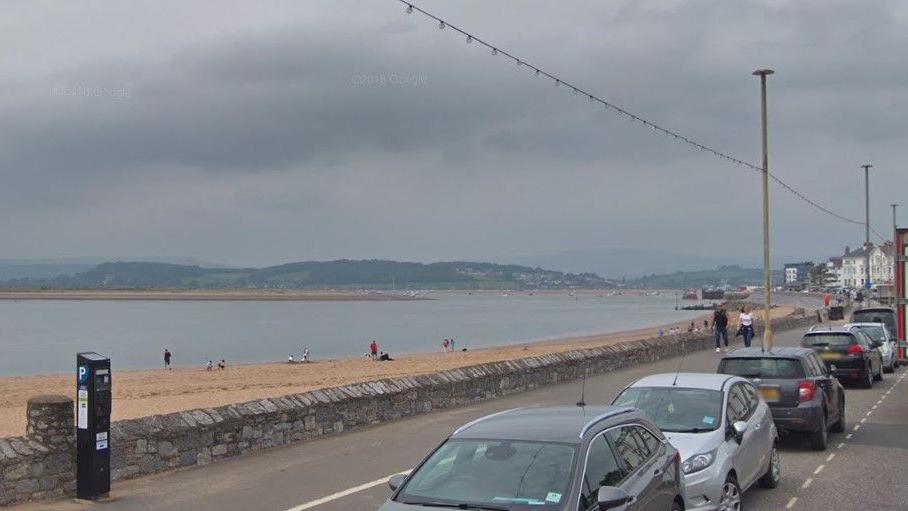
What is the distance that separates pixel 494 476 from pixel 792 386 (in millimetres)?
7974

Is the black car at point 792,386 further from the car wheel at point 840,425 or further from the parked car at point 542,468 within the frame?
the parked car at point 542,468

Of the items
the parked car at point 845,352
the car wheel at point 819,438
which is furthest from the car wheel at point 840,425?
the parked car at point 845,352

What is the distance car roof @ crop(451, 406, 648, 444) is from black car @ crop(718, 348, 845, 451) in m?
6.17

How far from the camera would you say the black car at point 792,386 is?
40.7 feet

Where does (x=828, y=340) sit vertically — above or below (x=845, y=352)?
above

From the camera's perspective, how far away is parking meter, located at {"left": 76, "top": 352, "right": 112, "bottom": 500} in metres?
9.39

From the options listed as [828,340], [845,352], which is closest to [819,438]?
[845,352]

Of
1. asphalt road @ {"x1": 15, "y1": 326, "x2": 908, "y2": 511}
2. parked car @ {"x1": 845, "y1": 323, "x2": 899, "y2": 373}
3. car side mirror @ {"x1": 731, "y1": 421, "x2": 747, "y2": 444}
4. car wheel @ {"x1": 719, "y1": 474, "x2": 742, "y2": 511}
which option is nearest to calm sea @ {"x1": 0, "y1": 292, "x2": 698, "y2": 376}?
parked car @ {"x1": 845, "y1": 323, "x2": 899, "y2": 373}

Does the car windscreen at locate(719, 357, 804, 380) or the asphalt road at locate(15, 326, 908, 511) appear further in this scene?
the car windscreen at locate(719, 357, 804, 380)

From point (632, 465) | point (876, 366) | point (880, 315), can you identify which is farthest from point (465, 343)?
point (632, 465)

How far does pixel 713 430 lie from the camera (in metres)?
8.92

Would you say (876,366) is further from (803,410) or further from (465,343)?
(465,343)

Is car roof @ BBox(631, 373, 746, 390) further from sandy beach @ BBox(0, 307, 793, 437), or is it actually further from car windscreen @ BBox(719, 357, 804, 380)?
sandy beach @ BBox(0, 307, 793, 437)

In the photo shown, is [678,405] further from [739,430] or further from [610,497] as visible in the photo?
[610,497]
